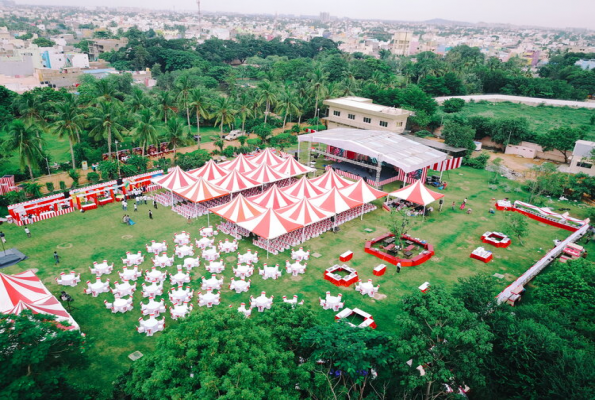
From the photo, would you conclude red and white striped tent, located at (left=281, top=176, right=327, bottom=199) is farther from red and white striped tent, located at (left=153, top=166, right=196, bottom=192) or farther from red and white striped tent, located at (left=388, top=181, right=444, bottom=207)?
red and white striped tent, located at (left=153, top=166, right=196, bottom=192)

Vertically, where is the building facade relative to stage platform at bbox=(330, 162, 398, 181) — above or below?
above

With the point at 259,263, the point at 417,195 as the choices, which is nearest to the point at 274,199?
the point at 259,263

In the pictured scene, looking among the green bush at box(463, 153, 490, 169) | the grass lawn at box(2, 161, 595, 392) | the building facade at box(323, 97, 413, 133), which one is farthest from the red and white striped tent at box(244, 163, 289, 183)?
the green bush at box(463, 153, 490, 169)

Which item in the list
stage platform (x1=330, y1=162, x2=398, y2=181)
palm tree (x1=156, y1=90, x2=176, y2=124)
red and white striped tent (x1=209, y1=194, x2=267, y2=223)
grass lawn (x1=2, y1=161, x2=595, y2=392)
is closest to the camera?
grass lawn (x1=2, y1=161, x2=595, y2=392)

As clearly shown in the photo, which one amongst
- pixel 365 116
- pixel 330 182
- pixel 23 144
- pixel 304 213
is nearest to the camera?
pixel 304 213

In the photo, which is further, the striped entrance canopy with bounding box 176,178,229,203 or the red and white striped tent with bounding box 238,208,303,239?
the striped entrance canopy with bounding box 176,178,229,203

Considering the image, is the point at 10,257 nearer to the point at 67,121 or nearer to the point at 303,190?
the point at 67,121

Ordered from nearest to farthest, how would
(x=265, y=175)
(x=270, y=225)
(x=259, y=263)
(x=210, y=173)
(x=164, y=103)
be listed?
(x=259, y=263)
(x=270, y=225)
(x=210, y=173)
(x=265, y=175)
(x=164, y=103)

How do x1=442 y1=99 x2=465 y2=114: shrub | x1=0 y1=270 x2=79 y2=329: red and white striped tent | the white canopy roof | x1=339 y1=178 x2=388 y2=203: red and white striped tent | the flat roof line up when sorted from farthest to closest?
x1=442 y1=99 x2=465 y2=114: shrub < the flat roof < the white canopy roof < x1=339 y1=178 x2=388 y2=203: red and white striped tent < x1=0 y1=270 x2=79 y2=329: red and white striped tent
